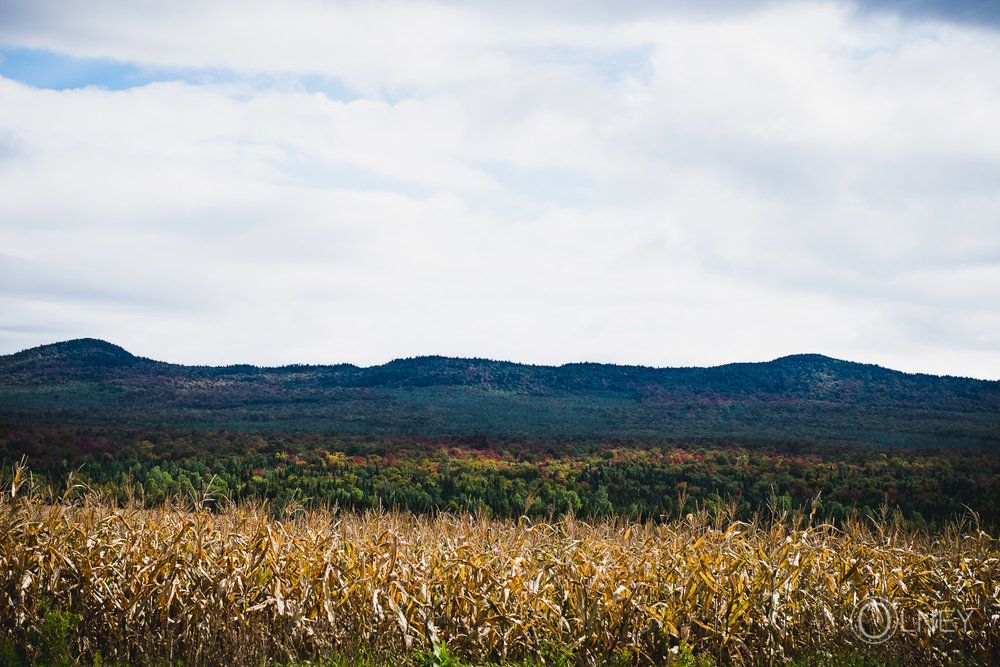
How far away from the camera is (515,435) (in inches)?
2132

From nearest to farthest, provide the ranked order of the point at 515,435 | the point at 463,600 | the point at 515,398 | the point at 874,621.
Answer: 1. the point at 463,600
2. the point at 874,621
3. the point at 515,435
4. the point at 515,398

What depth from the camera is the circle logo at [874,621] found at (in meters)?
7.09

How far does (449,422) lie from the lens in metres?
65.1

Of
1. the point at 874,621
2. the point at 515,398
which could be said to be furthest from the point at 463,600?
the point at 515,398

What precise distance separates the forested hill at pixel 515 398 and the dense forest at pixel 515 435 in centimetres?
41

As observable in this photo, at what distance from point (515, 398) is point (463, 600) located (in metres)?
80.6

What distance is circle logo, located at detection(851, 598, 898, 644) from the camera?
A: 7090 millimetres

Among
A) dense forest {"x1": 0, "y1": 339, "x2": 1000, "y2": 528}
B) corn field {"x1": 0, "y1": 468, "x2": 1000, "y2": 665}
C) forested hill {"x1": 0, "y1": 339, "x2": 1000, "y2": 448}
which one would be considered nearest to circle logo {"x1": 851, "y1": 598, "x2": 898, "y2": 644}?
corn field {"x1": 0, "y1": 468, "x2": 1000, "y2": 665}

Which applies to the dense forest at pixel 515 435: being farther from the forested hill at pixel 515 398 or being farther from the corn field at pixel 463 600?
the corn field at pixel 463 600

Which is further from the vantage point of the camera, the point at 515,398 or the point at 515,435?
the point at 515,398

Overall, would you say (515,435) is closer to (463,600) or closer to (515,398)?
(515,398)

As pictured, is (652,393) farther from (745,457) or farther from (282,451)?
(282,451)

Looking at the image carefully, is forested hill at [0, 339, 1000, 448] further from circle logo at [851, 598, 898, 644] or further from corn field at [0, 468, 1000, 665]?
circle logo at [851, 598, 898, 644]

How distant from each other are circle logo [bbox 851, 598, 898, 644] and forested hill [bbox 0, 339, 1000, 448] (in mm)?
45867
